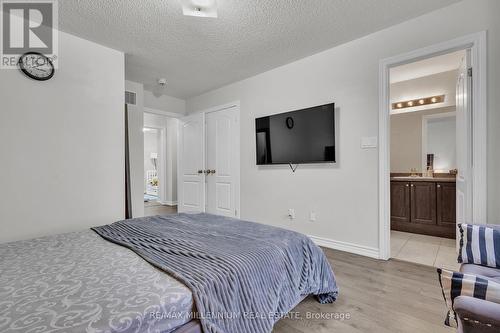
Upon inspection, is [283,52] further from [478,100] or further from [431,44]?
[478,100]

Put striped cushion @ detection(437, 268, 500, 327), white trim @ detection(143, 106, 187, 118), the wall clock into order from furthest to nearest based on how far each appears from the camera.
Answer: white trim @ detection(143, 106, 187, 118)
the wall clock
striped cushion @ detection(437, 268, 500, 327)

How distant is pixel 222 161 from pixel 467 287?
3.87 m

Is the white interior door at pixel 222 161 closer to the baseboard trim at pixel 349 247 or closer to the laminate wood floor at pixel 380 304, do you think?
the baseboard trim at pixel 349 247

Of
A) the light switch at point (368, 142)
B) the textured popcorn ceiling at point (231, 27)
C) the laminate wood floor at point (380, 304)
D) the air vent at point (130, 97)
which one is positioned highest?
the textured popcorn ceiling at point (231, 27)

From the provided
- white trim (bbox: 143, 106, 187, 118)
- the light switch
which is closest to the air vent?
white trim (bbox: 143, 106, 187, 118)

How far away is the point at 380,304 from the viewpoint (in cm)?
176

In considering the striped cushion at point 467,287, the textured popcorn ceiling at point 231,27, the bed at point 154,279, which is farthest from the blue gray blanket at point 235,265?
the textured popcorn ceiling at point 231,27

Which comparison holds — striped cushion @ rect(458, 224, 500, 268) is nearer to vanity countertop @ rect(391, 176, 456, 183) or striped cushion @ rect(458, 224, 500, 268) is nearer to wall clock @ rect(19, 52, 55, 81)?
vanity countertop @ rect(391, 176, 456, 183)

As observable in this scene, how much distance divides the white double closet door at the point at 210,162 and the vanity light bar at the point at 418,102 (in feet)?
9.80

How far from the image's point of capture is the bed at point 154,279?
843mm

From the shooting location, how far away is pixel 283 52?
312 cm

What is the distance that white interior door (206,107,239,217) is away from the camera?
4203 mm

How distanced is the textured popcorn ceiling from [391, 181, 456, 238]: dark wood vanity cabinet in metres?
2.49

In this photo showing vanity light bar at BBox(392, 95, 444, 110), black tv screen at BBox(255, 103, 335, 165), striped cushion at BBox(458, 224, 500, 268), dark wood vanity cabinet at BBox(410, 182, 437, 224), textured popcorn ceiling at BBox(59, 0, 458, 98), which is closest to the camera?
striped cushion at BBox(458, 224, 500, 268)
